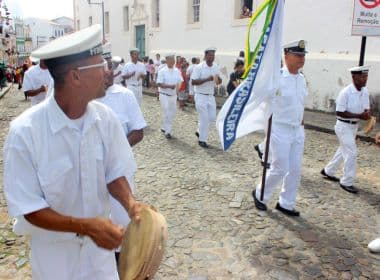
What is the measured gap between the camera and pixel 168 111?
31.9ft

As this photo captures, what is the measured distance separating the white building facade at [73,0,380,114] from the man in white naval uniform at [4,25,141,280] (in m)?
11.2

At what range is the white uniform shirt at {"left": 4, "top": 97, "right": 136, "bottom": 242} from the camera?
69.1 inches

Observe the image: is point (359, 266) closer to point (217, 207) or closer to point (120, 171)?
point (217, 207)

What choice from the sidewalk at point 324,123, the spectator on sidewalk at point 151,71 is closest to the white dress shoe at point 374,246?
the sidewalk at point 324,123

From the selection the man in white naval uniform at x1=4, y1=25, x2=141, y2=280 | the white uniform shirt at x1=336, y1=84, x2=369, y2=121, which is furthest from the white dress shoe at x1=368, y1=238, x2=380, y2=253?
the man in white naval uniform at x1=4, y1=25, x2=141, y2=280

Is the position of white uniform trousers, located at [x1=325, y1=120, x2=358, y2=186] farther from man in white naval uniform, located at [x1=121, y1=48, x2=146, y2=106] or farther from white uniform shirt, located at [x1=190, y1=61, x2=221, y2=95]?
man in white naval uniform, located at [x1=121, y1=48, x2=146, y2=106]

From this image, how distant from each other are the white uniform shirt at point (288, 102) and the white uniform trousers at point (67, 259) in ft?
10.9

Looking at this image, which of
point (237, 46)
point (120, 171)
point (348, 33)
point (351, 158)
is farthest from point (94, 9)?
point (120, 171)

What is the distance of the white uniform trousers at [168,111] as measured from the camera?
9648mm

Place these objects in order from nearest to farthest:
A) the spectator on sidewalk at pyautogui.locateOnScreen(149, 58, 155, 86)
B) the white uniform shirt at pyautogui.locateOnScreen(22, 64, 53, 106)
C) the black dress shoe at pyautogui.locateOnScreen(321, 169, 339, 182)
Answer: the black dress shoe at pyautogui.locateOnScreen(321, 169, 339, 182), the white uniform shirt at pyautogui.locateOnScreen(22, 64, 53, 106), the spectator on sidewalk at pyautogui.locateOnScreen(149, 58, 155, 86)

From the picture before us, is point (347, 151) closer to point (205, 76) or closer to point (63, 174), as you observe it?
point (205, 76)

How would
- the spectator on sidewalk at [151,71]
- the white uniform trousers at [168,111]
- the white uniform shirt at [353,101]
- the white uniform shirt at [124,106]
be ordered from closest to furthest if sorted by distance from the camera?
the white uniform shirt at [124,106]
the white uniform shirt at [353,101]
the white uniform trousers at [168,111]
the spectator on sidewalk at [151,71]

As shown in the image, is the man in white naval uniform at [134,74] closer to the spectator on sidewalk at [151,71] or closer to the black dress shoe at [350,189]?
the black dress shoe at [350,189]

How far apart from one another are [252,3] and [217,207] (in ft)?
43.2
